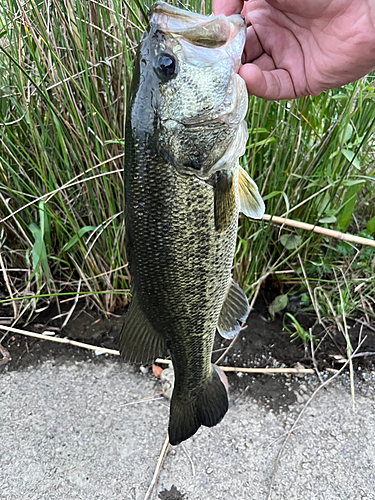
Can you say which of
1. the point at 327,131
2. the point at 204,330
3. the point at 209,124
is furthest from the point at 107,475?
the point at 327,131

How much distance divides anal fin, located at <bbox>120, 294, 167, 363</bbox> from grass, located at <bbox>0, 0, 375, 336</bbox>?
46 cm

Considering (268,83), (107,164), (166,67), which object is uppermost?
(166,67)

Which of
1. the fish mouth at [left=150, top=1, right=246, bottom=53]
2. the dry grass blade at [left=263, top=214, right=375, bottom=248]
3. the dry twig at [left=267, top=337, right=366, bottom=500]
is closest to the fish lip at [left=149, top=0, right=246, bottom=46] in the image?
the fish mouth at [left=150, top=1, right=246, bottom=53]

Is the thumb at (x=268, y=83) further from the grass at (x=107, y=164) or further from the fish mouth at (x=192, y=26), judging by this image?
the grass at (x=107, y=164)

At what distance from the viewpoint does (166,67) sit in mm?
882

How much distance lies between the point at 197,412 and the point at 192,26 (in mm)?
1122

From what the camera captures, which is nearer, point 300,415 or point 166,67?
point 166,67

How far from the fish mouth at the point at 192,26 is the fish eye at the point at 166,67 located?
0.18 feet

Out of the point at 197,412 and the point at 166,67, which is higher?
the point at 166,67

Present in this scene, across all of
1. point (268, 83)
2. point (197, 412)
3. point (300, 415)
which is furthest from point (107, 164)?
point (300, 415)

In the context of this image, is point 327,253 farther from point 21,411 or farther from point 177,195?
point 21,411

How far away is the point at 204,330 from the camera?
3.72 feet

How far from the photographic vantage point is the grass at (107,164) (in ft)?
5.01

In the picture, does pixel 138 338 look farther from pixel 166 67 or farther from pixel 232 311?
pixel 166 67
